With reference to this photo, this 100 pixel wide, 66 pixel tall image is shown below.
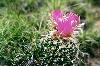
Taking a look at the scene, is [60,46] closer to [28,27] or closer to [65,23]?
[65,23]

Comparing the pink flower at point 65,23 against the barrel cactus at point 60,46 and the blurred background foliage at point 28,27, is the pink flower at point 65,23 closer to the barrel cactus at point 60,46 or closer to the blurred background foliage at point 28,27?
the barrel cactus at point 60,46

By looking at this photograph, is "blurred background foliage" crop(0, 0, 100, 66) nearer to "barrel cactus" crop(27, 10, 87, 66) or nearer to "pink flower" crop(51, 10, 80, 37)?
"barrel cactus" crop(27, 10, 87, 66)

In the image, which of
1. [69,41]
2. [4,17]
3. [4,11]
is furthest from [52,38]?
[4,11]

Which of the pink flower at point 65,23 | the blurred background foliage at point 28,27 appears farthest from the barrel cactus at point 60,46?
the blurred background foliage at point 28,27

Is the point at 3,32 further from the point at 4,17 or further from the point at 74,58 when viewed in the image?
the point at 74,58

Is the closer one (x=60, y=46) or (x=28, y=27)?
(x=60, y=46)

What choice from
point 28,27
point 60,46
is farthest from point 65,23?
point 28,27
